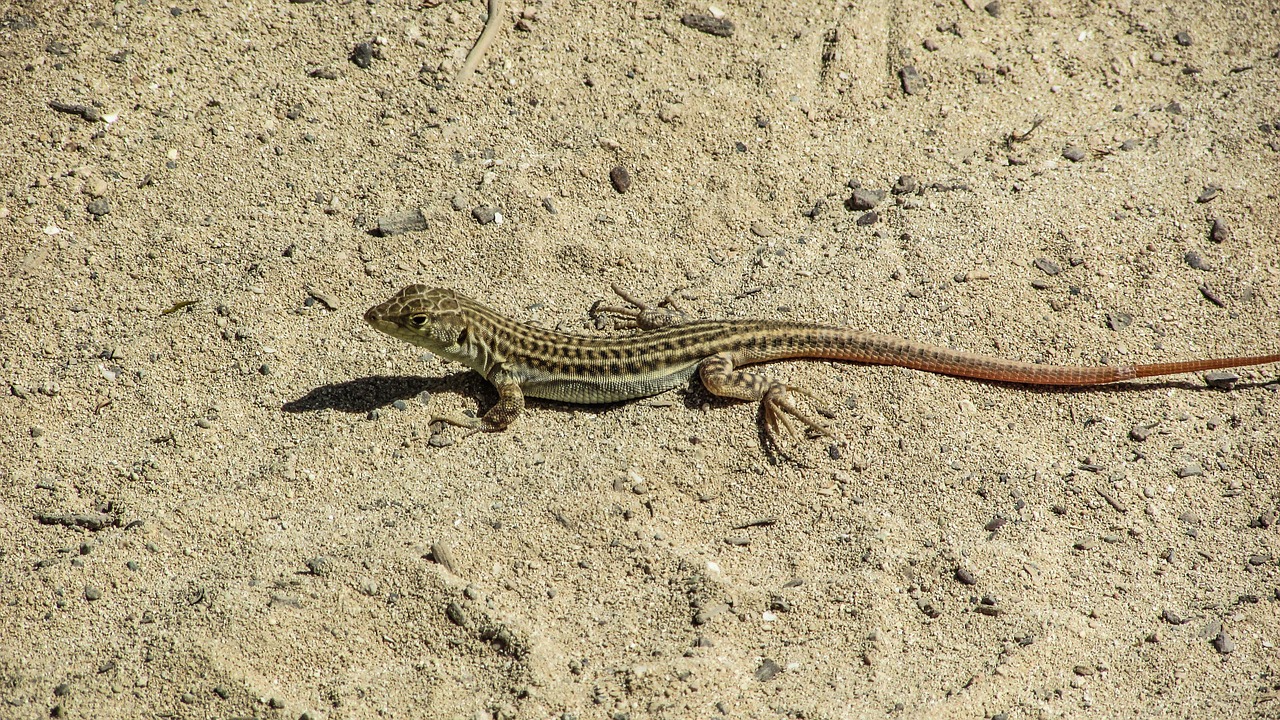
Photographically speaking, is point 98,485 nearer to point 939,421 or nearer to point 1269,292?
point 939,421

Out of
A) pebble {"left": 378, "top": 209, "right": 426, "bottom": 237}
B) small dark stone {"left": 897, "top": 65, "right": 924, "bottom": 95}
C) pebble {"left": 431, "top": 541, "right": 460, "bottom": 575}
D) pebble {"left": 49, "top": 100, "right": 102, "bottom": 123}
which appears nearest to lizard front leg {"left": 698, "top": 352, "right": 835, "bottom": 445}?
pebble {"left": 431, "top": 541, "right": 460, "bottom": 575}

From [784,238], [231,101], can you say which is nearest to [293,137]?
[231,101]

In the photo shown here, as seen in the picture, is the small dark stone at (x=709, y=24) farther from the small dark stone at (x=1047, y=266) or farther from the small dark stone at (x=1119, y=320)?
the small dark stone at (x=1119, y=320)

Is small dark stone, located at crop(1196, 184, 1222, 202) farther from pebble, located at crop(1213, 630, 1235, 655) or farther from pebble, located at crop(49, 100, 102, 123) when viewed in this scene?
pebble, located at crop(49, 100, 102, 123)

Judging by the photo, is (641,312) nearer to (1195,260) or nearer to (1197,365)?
(1197,365)

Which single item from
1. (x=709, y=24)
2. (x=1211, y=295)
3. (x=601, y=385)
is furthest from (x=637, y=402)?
(x=1211, y=295)

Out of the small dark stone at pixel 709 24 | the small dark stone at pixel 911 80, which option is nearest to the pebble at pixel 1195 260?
the small dark stone at pixel 911 80
